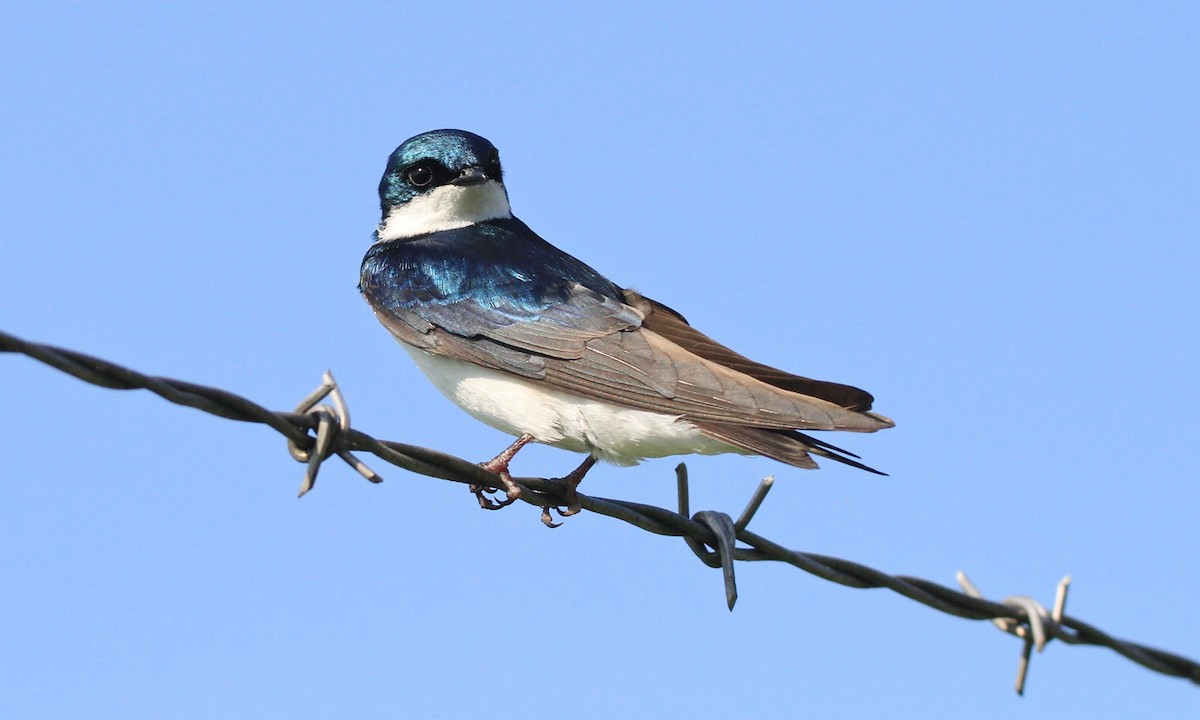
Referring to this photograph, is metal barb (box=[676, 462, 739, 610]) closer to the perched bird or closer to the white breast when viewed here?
the perched bird

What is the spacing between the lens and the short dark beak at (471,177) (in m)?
5.97

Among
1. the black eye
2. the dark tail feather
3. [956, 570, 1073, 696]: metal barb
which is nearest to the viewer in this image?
[956, 570, 1073, 696]: metal barb

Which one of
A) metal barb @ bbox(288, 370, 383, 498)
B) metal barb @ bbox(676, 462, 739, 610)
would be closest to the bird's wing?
metal barb @ bbox(676, 462, 739, 610)

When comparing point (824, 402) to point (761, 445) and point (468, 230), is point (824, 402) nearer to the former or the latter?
point (761, 445)

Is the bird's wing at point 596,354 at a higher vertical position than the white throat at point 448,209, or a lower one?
lower

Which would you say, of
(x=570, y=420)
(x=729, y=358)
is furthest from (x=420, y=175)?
(x=729, y=358)

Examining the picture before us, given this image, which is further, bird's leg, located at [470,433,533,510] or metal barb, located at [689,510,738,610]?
bird's leg, located at [470,433,533,510]

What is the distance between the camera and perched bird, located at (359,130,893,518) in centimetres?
423

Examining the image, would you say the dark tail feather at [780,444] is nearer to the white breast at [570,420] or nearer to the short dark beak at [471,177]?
the white breast at [570,420]

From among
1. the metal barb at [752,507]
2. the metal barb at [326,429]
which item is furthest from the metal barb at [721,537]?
the metal barb at [326,429]

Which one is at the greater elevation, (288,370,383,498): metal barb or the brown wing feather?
the brown wing feather

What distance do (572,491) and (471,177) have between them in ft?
7.33

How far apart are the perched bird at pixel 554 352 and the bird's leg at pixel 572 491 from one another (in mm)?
10

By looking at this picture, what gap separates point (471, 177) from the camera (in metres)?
5.98
